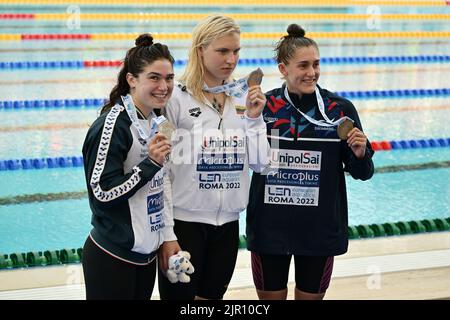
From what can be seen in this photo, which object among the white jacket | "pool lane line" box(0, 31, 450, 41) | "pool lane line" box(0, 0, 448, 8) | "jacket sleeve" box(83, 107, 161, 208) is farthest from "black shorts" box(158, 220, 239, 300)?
"pool lane line" box(0, 0, 448, 8)

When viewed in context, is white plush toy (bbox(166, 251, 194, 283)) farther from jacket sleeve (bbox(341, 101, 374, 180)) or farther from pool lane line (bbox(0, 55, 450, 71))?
pool lane line (bbox(0, 55, 450, 71))

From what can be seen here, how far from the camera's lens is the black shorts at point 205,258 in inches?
116

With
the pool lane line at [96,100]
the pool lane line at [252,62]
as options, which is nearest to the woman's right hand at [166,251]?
the pool lane line at [96,100]

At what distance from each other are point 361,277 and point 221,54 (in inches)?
67.1

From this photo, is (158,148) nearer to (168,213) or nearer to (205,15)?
(168,213)

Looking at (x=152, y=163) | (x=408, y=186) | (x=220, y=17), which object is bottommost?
(x=408, y=186)

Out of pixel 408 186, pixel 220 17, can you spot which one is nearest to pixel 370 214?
pixel 408 186

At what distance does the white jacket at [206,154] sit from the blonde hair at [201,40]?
0.11ft

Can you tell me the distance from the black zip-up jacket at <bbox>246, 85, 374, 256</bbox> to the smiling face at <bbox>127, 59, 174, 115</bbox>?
0.53m

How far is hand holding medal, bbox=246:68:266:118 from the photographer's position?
9.50 ft

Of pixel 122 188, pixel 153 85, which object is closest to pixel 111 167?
pixel 122 188

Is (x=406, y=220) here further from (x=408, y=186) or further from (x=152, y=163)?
(x=152, y=163)

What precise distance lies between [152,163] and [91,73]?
7.34 meters

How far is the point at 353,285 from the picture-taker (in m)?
4.02
